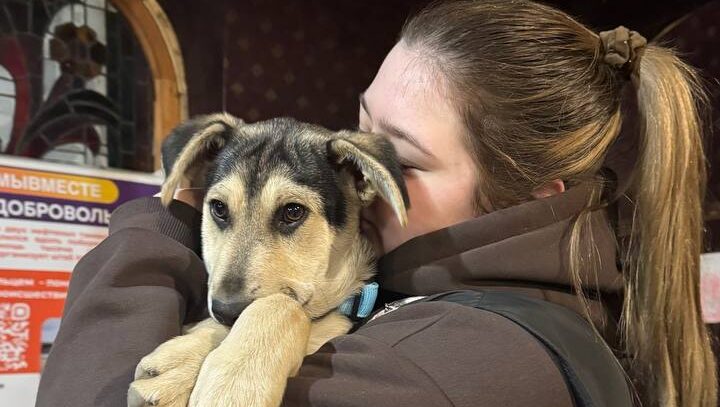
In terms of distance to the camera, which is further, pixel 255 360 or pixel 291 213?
pixel 291 213

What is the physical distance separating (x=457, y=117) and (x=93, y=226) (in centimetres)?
193

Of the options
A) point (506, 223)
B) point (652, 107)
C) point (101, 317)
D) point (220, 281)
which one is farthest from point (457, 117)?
point (101, 317)

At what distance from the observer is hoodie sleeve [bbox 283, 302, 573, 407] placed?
37.4 inches

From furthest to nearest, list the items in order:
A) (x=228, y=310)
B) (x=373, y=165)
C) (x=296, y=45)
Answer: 1. (x=296, y=45)
2. (x=373, y=165)
3. (x=228, y=310)

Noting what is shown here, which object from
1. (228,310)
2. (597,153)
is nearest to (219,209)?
(228,310)

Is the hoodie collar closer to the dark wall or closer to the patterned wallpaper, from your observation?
the dark wall

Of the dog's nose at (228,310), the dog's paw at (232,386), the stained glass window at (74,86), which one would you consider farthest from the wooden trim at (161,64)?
the dog's paw at (232,386)

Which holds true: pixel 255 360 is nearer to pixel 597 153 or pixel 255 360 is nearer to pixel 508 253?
pixel 508 253

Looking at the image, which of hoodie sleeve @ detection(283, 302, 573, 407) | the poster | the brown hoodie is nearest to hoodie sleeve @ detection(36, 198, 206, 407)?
the brown hoodie

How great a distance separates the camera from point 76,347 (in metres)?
1.11

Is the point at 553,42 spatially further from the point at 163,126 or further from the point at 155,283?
the point at 163,126

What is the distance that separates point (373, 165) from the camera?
1.33m

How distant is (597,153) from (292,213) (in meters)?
0.64

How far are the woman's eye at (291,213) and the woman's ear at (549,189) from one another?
0.48 m
